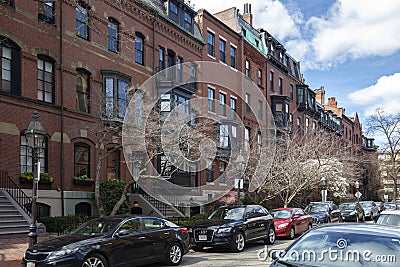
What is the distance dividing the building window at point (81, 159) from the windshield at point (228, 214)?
8215 millimetres

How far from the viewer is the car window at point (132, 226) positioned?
11.0 m

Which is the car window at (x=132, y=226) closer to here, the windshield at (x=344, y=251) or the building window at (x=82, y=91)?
the windshield at (x=344, y=251)

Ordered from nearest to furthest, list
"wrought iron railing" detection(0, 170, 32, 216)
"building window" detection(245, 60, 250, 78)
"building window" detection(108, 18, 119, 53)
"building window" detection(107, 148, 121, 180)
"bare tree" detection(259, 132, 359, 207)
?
"wrought iron railing" detection(0, 170, 32, 216) < "building window" detection(107, 148, 121, 180) < "building window" detection(108, 18, 119, 53) < "bare tree" detection(259, 132, 359, 207) < "building window" detection(245, 60, 250, 78)

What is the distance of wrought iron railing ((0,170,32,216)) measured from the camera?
17531 millimetres

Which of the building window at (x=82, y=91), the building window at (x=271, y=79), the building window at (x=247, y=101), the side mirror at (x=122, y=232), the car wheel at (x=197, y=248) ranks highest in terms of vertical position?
the building window at (x=271, y=79)

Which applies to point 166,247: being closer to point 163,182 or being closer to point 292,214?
point 292,214

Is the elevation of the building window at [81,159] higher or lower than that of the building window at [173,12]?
lower

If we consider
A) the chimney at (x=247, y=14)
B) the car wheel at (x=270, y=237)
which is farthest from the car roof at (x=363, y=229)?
the chimney at (x=247, y=14)

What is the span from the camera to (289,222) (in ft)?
62.3

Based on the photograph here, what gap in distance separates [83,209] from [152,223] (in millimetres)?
10432

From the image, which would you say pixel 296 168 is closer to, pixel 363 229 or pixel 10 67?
pixel 10 67

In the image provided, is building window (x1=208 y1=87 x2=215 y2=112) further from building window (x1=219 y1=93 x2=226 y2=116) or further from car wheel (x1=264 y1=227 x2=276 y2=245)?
car wheel (x1=264 y1=227 x2=276 y2=245)

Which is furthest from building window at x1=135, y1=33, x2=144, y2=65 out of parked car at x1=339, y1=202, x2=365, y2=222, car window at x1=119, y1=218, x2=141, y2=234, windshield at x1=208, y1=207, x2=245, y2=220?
Result: parked car at x1=339, y1=202, x2=365, y2=222

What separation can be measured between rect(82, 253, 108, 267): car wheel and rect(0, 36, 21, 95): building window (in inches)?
427
